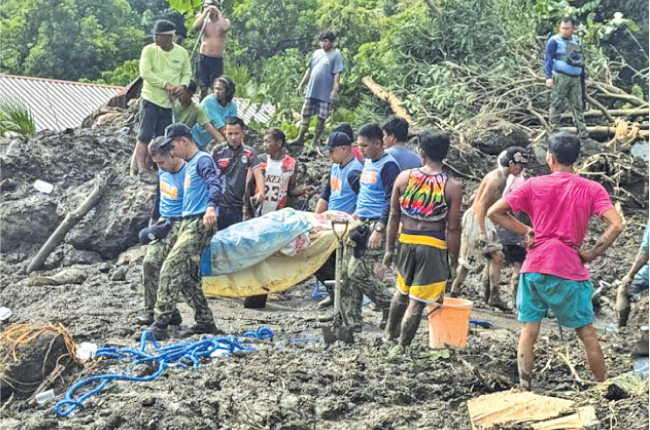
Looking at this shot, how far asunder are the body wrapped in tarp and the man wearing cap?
2.75m

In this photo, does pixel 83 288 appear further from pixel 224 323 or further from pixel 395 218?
pixel 395 218

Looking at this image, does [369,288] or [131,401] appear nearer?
[131,401]

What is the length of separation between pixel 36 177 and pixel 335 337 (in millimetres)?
7046

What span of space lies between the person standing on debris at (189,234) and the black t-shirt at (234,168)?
187 cm

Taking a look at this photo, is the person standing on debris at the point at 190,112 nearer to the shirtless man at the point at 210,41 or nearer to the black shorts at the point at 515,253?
A: the shirtless man at the point at 210,41

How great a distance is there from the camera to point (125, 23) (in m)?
31.5

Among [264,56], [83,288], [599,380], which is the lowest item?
[83,288]

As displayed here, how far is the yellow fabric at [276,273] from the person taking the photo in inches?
359

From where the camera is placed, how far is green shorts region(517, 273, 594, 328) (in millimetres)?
5707

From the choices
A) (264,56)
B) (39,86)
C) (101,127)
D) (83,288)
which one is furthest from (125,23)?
(83,288)

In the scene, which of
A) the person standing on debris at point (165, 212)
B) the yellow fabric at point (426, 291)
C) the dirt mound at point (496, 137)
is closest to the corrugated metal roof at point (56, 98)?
the dirt mound at point (496, 137)

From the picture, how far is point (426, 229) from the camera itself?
6.55 meters

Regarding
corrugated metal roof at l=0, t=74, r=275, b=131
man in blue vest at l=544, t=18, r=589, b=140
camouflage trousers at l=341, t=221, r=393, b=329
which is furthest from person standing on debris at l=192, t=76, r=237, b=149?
corrugated metal roof at l=0, t=74, r=275, b=131

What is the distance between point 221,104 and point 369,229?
4.02 meters
